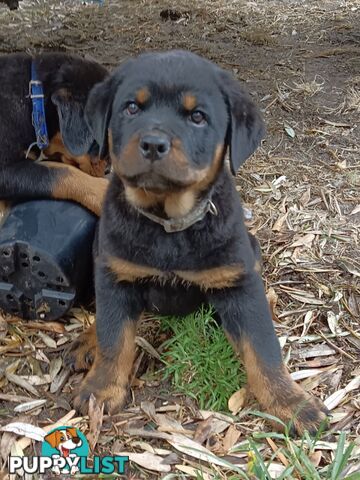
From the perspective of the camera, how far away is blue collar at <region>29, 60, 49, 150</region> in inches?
146

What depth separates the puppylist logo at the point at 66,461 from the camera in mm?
2545

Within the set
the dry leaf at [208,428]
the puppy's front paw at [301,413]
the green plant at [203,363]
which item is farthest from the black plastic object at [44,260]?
the puppy's front paw at [301,413]

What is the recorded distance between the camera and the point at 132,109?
2.63 metres

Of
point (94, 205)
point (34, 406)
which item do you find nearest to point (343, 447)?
point (34, 406)

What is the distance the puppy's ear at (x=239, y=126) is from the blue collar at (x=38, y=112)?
4.45 feet

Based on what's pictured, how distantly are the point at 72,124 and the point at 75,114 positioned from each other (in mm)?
64

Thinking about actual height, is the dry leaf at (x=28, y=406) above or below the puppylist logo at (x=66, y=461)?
below

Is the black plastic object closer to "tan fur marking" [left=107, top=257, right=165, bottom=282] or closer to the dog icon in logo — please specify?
"tan fur marking" [left=107, top=257, right=165, bottom=282]

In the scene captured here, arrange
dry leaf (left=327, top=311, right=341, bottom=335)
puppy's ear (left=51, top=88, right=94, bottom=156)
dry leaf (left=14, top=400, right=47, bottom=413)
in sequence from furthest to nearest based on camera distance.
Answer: puppy's ear (left=51, top=88, right=94, bottom=156) < dry leaf (left=327, top=311, right=341, bottom=335) < dry leaf (left=14, top=400, right=47, bottom=413)

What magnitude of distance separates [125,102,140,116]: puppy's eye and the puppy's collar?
41cm

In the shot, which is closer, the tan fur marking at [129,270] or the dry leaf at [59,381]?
the tan fur marking at [129,270]

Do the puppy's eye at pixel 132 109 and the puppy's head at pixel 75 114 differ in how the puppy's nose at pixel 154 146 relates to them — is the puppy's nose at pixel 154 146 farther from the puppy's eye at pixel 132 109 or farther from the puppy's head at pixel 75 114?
the puppy's head at pixel 75 114

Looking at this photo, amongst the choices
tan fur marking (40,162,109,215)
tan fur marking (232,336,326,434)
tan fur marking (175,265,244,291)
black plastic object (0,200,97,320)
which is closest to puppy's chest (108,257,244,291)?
tan fur marking (175,265,244,291)

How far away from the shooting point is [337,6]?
8.18 metres
